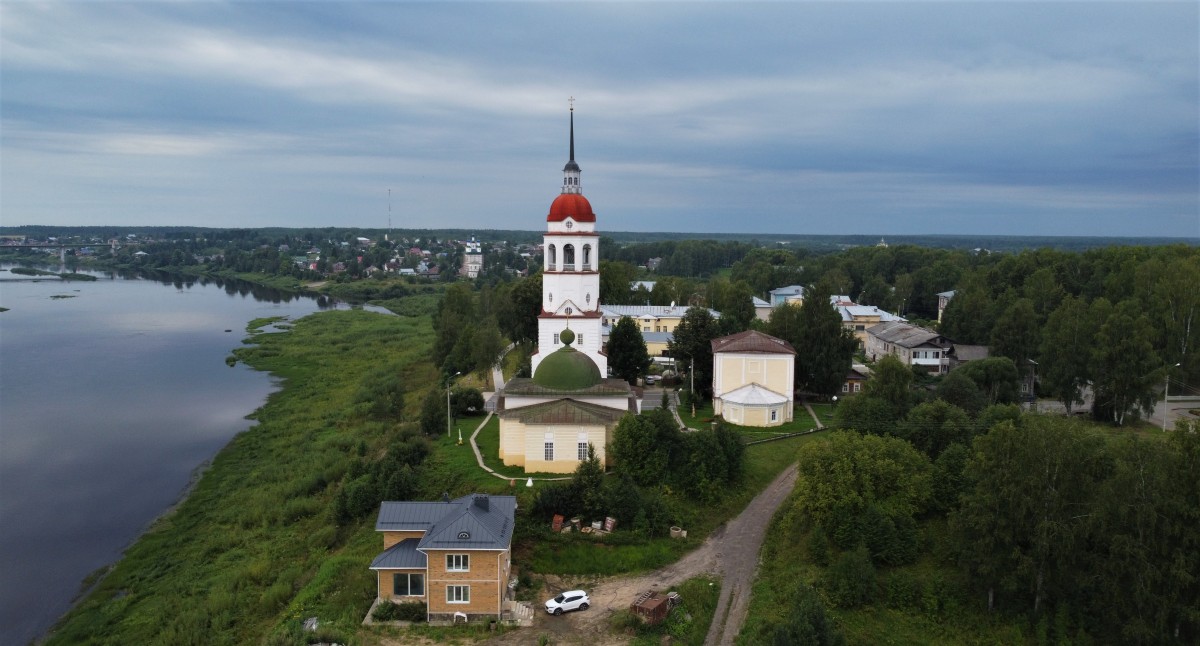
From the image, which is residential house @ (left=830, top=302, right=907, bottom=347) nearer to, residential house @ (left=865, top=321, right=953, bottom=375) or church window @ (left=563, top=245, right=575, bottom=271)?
residential house @ (left=865, top=321, right=953, bottom=375)

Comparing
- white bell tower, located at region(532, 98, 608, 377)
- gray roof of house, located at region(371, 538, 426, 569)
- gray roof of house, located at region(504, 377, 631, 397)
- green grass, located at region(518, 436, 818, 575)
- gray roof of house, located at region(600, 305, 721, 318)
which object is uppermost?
white bell tower, located at region(532, 98, 608, 377)

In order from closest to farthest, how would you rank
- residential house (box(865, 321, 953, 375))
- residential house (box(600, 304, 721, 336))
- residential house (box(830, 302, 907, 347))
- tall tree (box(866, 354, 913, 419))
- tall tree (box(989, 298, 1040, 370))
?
tall tree (box(866, 354, 913, 419)) → tall tree (box(989, 298, 1040, 370)) → residential house (box(865, 321, 953, 375)) → residential house (box(600, 304, 721, 336)) → residential house (box(830, 302, 907, 347))

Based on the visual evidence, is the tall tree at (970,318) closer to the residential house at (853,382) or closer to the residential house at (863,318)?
the residential house at (863,318)

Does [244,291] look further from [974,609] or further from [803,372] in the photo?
[974,609]

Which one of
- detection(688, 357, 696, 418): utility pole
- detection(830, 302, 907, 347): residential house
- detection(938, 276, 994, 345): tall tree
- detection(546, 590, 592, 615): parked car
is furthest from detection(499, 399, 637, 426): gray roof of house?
detection(830, 302, 907, 347): residential house

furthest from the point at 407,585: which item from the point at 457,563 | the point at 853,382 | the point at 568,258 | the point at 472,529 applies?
the point at 853,382

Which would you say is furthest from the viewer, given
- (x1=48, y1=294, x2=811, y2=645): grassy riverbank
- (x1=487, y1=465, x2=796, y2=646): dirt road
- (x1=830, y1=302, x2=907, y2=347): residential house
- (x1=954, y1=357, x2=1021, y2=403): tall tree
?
(x1=830, y1=302, x2=907, y2=347): residential house

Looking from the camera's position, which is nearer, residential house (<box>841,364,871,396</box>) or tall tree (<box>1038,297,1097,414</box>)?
tall tree (<box>1038,297,1097,414</box>)
